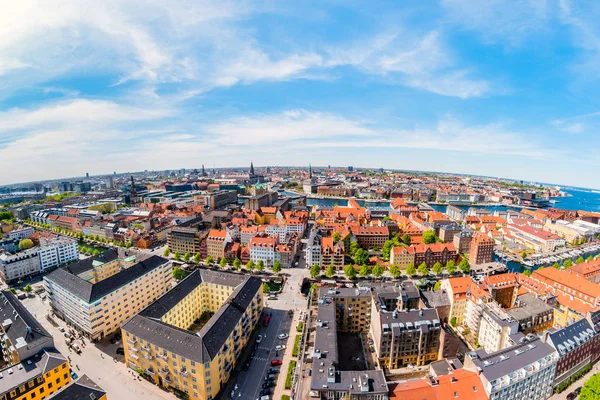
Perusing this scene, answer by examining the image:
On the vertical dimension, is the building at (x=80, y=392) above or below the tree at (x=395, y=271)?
above

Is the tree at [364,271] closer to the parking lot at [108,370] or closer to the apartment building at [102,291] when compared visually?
the apartment building at [102,291]

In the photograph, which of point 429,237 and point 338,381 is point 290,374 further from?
point 429,237

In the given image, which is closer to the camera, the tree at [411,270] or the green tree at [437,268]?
the green tree at [437,268]

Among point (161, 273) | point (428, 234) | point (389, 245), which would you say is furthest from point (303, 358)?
point (428, 234)

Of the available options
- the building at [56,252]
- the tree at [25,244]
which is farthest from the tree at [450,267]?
the tree at [25,244]

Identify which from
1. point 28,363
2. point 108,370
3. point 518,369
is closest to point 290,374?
point 108,370

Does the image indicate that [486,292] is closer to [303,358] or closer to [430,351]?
[430,351]

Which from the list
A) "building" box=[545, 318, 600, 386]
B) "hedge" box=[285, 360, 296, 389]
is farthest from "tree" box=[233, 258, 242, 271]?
"building" box=[545, 318, 600, 386]
